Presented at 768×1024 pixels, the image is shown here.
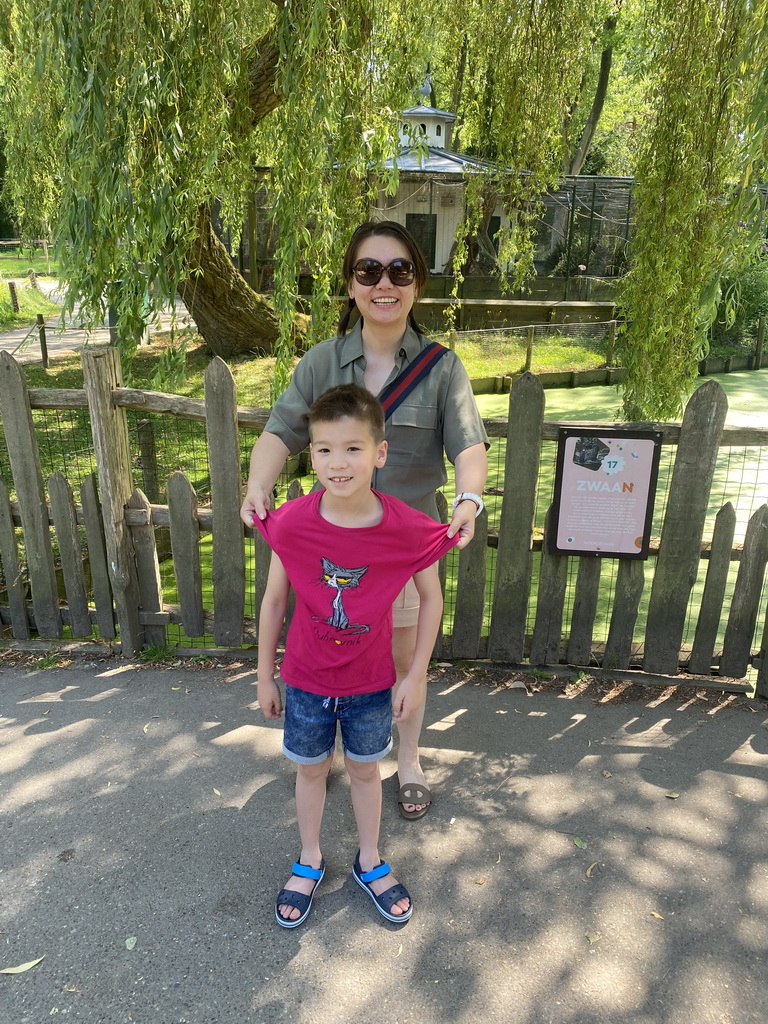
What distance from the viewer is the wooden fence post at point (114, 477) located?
3.86m

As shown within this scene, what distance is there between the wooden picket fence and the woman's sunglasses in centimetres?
124

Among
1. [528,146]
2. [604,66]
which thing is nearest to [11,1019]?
[528,146]

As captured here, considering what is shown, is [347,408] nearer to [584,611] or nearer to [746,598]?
[584,611]

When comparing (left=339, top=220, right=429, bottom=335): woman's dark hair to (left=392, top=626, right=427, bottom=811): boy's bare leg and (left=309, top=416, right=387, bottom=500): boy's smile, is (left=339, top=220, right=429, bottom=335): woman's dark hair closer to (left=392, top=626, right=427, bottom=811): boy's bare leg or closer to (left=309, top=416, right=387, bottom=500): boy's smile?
(left=309, top=416, right=387, bottom=500): boy's smile

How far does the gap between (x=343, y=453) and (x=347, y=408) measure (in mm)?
134

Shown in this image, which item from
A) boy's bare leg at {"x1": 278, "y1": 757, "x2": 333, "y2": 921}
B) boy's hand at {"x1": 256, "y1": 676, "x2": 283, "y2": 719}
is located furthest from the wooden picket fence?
boy's bare leg at {"x1": 278, "y1": 757, "x2": 333, "y2": 921}

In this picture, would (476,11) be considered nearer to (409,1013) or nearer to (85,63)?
(85,63)

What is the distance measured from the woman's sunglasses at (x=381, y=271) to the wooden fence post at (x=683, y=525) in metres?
1.60

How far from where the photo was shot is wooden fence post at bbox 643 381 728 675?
11.9ft

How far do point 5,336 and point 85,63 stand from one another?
14.5m

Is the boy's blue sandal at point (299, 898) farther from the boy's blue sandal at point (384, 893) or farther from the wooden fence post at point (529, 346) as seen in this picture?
the wooden fence post at point (529, 346)

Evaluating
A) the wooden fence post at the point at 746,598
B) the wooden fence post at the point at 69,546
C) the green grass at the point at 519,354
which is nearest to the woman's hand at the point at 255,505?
the wooden fence post at the point at 69,546

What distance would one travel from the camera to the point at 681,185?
4.96 metres

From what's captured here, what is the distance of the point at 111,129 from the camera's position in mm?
3893
